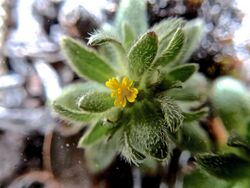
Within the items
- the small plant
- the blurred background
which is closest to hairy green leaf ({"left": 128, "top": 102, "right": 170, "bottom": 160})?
the small plant

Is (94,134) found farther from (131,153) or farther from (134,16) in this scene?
(134,16)

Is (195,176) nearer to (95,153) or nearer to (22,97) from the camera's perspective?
(95,153)

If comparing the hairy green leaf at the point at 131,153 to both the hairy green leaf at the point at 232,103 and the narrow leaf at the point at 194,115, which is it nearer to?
the narrow leaf at the point at 194,115

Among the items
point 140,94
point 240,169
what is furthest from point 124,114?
point 240,169

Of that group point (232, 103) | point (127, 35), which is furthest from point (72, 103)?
point (232, 103)

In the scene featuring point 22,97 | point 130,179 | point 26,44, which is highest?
point 26,44

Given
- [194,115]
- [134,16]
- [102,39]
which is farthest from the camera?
[134,16]
